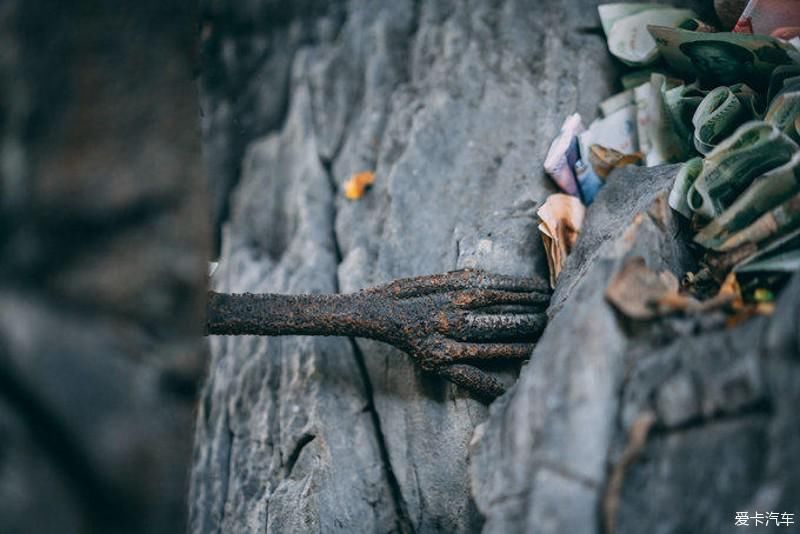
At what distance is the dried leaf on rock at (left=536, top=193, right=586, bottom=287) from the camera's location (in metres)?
2.18

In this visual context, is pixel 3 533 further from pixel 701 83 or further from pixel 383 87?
pixel 701 83

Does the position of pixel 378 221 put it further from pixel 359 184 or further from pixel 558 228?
pixel 558 228

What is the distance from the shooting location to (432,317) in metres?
2.05

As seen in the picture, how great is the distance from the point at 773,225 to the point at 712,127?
0.48 meters

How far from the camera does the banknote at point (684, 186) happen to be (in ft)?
6.33

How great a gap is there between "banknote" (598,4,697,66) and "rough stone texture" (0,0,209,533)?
5.16 feet

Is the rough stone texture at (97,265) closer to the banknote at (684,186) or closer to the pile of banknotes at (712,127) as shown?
the pile of banknotes at (712,127)

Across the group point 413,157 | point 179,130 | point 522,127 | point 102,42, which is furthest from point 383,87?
point 102,42

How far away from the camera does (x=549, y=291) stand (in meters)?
2.17

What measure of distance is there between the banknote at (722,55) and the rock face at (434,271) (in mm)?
363

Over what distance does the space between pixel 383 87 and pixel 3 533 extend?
2110 millimetres

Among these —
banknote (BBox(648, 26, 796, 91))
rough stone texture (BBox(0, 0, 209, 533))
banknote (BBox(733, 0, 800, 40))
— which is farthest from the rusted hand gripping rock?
banknote (BBox(733, 0, 800, 40))

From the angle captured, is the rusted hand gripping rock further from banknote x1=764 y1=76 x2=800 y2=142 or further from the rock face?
banknote x1=764 y1=76 x2=800 y2=142

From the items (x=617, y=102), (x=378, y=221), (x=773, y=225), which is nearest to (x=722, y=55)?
(x=617, y=102)
